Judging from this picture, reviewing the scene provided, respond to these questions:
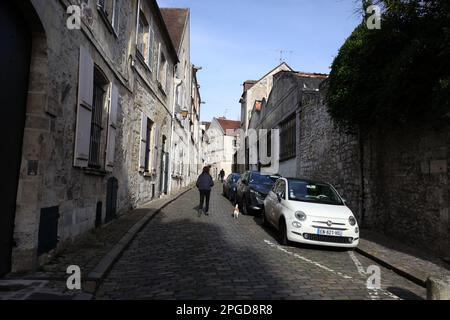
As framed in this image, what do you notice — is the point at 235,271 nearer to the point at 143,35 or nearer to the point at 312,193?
the point at 312,193

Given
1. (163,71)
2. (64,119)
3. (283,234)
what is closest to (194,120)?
(163,71)

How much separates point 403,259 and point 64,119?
671cm

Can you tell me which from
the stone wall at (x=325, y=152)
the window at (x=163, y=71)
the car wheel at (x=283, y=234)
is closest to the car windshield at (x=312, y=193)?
the car wheel at (x=283, y=234)

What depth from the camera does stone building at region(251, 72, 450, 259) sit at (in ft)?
23.8

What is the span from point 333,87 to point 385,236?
169 inches

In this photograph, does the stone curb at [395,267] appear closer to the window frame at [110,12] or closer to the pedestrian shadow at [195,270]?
the pedestrian shadow at [195,270]

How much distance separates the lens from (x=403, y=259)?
6832 millimetres

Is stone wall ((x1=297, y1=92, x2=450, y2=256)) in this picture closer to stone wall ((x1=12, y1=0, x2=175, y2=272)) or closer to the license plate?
the license plate

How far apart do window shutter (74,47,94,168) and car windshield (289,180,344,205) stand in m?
4.66

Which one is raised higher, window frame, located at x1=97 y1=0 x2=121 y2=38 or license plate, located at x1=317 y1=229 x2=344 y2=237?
window frame, located at x1=97 y1=0 x2=121 y2=38

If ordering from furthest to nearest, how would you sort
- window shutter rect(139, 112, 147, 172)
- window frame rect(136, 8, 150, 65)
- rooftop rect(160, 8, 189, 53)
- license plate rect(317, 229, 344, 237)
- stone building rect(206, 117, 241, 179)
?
stone building rect(206, 117, 241, 179) → rooftop rect(160, 8, 189, 53) → window shutter rect(139, 112, 147, 172) → window frame rect(136, 8, 150, 65) → license plate rect(317, 229, 344, 237)

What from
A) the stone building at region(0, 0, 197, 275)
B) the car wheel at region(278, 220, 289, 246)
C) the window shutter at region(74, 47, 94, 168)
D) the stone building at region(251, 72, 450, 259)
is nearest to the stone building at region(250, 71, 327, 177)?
the stone building at region(251, 72, 450, 259)

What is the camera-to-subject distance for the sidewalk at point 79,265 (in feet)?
13.6

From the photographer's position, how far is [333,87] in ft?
33.2
